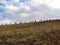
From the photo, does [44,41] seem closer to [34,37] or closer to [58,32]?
[34,37]

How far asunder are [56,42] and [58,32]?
4.25 m

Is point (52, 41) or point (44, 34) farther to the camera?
point (44, 34)

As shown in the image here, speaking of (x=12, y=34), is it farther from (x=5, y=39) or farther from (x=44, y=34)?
(x=44, y=34)

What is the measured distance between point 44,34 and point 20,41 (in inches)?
165

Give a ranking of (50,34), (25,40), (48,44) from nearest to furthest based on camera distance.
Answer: (48,44) < (25,40) < (50,34)

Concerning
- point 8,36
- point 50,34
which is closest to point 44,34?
point 50,34

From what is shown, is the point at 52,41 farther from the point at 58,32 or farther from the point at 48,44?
the point at 58,32

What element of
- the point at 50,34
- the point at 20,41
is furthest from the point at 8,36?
the point at 50,34

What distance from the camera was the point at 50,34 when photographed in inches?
1149

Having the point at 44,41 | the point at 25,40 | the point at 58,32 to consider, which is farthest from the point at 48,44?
the point at 58,32

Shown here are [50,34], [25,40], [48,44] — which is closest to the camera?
[48,44]

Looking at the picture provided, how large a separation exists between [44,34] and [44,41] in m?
3.11

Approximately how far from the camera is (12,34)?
30734mm

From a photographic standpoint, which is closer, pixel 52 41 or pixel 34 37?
pixel 52 41
